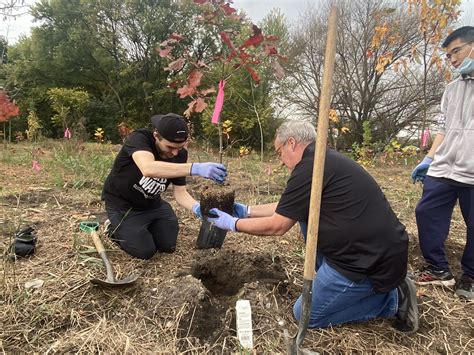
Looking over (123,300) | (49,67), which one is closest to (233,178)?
(123,300)

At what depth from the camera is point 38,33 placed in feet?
55.2

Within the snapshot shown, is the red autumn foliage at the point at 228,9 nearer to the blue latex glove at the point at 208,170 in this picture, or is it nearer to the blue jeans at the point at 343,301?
the blue latex glove at the point at 208,170

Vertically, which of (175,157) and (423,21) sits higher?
(423,21)

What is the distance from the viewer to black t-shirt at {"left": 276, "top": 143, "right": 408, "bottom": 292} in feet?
5.75

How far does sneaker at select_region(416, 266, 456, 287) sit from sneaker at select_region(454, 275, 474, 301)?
0.06m

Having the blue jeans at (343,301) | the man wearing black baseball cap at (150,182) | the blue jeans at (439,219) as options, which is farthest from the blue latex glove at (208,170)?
the blue jeans at (439,219)

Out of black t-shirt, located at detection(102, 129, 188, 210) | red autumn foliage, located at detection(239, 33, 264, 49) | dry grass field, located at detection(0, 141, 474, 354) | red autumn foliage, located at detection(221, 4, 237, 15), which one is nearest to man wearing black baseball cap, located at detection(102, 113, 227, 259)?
black t-shirt, located at detection(102, 129, 188, 210)

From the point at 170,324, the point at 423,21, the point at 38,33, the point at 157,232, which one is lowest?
the point at 170,324

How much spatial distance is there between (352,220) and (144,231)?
4.83 ft

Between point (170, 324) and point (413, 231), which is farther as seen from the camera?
point (413, 231)

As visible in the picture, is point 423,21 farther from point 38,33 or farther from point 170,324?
point 38,33

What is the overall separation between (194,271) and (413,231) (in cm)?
A: 208

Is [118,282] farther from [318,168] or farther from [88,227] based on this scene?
[318,168]

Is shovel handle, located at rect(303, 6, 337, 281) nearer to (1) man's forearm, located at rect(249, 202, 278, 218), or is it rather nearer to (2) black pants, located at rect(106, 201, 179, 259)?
(1) man's forearm, located at rect(249, 202, 278, 218)
